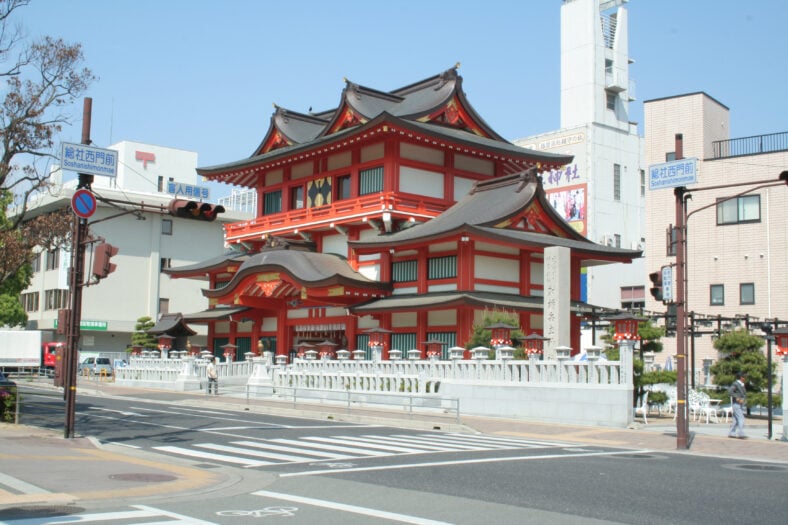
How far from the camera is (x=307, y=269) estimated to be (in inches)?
1588

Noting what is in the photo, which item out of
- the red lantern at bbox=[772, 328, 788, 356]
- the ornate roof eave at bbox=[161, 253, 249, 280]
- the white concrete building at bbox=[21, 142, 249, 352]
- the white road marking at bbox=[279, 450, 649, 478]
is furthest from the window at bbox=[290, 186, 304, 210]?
the white road marking at bbox=[279, 450, 649, 478]

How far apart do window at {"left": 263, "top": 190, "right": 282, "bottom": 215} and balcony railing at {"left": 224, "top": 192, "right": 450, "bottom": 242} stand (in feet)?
5.02

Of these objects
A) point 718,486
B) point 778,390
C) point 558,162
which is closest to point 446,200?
point 558,162

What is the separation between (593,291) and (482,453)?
52.2m

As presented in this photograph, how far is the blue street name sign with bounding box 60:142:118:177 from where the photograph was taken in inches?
690

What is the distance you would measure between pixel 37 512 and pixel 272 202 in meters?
40.7

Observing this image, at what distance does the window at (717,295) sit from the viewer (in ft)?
148

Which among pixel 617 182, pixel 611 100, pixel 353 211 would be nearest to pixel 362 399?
pixel 353 211

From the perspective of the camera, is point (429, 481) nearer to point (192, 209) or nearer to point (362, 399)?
point (192, 209)

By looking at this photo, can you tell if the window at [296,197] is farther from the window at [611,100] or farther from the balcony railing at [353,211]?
the window at [611,100]

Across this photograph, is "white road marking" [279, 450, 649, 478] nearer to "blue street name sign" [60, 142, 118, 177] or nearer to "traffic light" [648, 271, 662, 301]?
"traffic light" [648, 271, 662, 301]

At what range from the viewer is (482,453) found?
17000 mm

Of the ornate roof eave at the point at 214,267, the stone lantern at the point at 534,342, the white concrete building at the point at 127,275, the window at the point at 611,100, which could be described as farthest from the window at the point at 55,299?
the stone lantern at the point at 534,342

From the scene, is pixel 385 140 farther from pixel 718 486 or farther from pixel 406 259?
pixel 718 486
